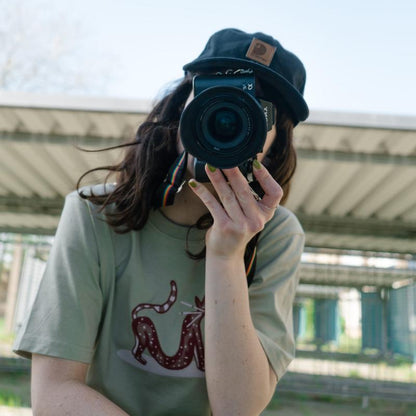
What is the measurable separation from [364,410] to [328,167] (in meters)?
2.85

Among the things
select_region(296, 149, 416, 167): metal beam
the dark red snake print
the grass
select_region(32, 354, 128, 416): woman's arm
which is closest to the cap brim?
the dark red snake print

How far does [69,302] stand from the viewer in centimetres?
104

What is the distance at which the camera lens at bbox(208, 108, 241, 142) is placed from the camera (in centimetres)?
104

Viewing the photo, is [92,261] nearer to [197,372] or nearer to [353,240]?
[197,372]

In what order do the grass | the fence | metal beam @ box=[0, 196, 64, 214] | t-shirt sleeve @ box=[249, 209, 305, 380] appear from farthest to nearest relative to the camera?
the fence, metal beam @ box=[0, 196, 64, 214], the grass, t-shirt sleeve @ box=[249, 209, 305, 380]

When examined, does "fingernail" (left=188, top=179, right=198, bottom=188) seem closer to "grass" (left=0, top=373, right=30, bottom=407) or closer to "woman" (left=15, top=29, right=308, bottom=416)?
"woman" (left=15, top=29, right=308, bottom=416)

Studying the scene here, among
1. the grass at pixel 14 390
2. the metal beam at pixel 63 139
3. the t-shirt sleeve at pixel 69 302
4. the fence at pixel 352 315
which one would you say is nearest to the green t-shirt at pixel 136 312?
the t-shirt sleeve at pixel 69 302

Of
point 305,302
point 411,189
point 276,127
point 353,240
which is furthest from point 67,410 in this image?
point 305,302

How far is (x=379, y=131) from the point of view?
10.8ft

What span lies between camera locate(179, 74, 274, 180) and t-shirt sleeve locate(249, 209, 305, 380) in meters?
0.28

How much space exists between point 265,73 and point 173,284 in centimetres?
56

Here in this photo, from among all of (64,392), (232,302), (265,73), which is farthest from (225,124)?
(64,392)

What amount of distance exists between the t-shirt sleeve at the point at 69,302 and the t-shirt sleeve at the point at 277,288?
15.1 inches

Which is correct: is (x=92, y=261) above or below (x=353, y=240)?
below
